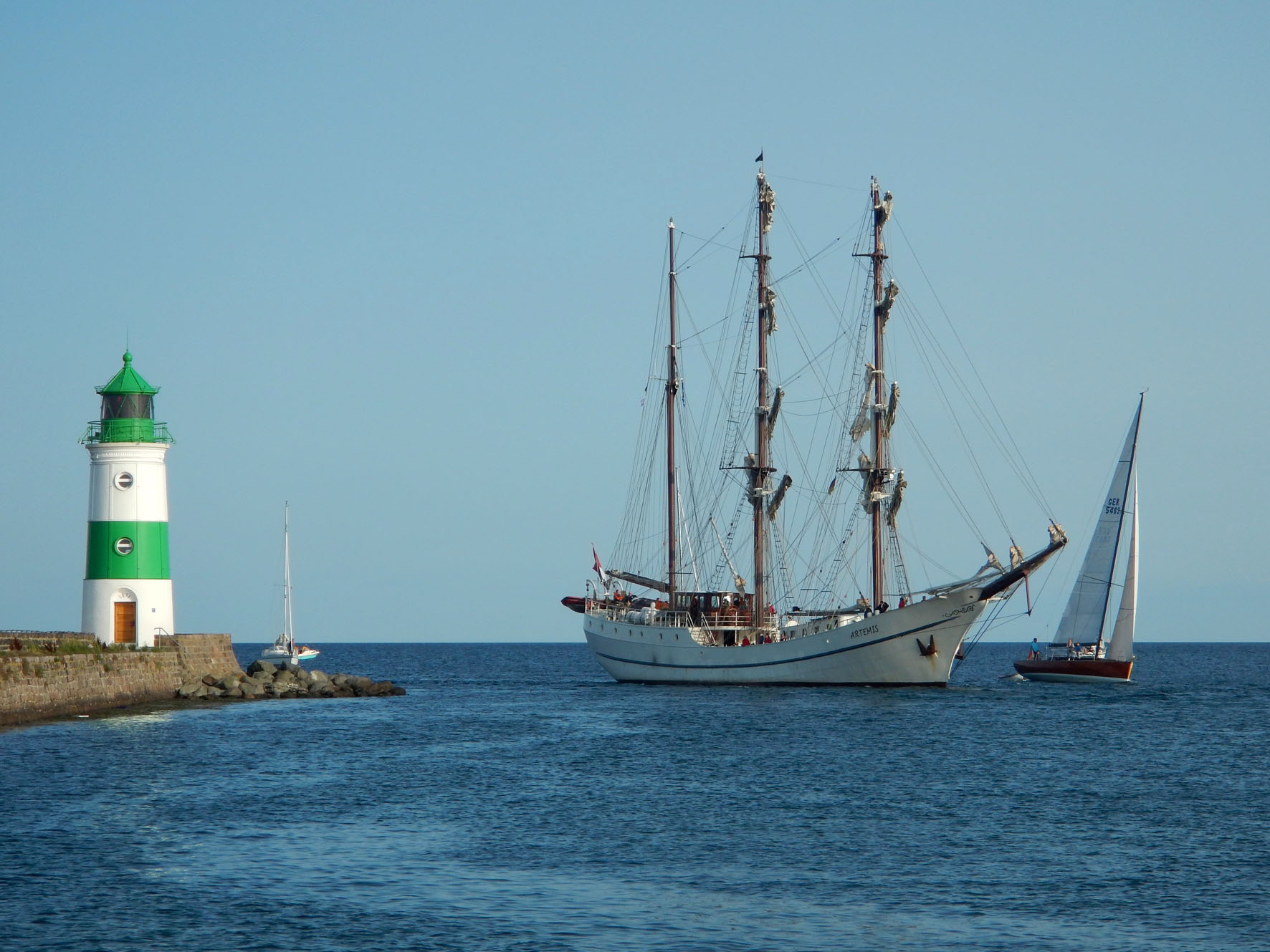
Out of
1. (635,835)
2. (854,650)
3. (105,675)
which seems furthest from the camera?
(854,650)

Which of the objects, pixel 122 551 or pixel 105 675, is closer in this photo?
pixel 105 675

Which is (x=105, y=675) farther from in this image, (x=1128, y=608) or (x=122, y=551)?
(x=1128, y=608)

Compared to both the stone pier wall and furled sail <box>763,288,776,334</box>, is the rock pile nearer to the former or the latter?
the stone pier wall

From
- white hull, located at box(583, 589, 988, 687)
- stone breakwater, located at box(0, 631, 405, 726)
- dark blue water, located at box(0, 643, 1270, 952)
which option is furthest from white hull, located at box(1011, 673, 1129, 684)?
stone breakwater, located at box(0, 631, 405, 726)

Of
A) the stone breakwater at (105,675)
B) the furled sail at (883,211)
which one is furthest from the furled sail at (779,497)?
the stone breakwater at (105,675)

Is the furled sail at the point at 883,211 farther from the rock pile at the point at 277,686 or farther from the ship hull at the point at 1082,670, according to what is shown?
the rock pile at the point at 277,686

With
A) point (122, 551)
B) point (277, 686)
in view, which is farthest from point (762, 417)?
point (122, 551)

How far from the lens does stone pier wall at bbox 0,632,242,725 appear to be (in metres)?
44.0

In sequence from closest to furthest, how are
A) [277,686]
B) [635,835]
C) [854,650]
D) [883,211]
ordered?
[635,835] → [277,686] → [854,650] → [883,211]

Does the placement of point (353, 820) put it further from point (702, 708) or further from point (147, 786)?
point (702, 708)

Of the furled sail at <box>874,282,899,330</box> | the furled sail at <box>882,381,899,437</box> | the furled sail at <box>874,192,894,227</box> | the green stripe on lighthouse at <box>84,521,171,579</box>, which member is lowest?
the green stripe on lighthouse at <box>84,521,171,579</box>

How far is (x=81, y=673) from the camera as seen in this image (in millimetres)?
47625

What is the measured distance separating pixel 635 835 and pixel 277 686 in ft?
132

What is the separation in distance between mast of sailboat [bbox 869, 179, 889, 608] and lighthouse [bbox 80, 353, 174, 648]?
110 ft
